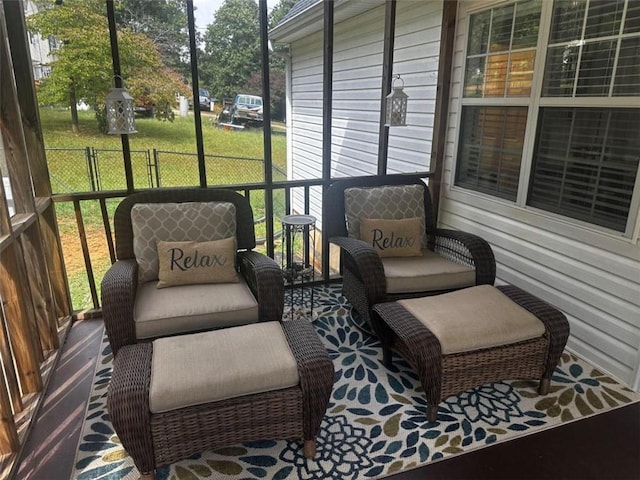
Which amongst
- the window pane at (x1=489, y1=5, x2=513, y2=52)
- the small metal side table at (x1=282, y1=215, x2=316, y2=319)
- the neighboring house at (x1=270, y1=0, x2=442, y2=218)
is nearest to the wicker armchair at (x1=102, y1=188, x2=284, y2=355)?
the small metal side table at (x1=282, y1=215, x2=316, y2=319)

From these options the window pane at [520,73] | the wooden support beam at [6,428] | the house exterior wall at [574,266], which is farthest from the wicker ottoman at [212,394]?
the window pane at [520,73]

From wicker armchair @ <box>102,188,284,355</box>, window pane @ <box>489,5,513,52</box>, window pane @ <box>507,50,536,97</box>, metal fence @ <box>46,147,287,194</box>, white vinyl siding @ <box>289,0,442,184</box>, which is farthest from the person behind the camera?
white vinyl siding @ <box>289,0,442,184</box>

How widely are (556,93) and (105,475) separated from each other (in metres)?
3.37

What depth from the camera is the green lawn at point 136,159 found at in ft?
11.6

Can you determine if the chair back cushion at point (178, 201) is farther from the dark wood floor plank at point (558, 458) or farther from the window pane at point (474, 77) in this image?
the window pane at point (474, 77)

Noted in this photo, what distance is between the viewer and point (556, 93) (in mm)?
2746

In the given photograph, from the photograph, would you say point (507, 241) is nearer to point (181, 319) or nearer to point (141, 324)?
point (181, 319)

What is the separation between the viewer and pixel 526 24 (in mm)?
2928

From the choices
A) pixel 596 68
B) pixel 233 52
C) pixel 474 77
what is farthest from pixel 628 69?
pixel 233 52

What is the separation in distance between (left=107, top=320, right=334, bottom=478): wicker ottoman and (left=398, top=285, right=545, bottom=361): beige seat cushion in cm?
68

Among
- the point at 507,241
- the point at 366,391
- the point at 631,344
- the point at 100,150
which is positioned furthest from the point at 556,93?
the point at 100,150

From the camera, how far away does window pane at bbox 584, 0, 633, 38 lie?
235 centimetres

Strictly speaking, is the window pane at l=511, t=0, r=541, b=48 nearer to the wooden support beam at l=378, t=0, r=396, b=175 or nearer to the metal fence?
the wooden support beam at l=378, t=0, r=396, b=175

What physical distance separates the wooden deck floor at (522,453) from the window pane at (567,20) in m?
2.27
